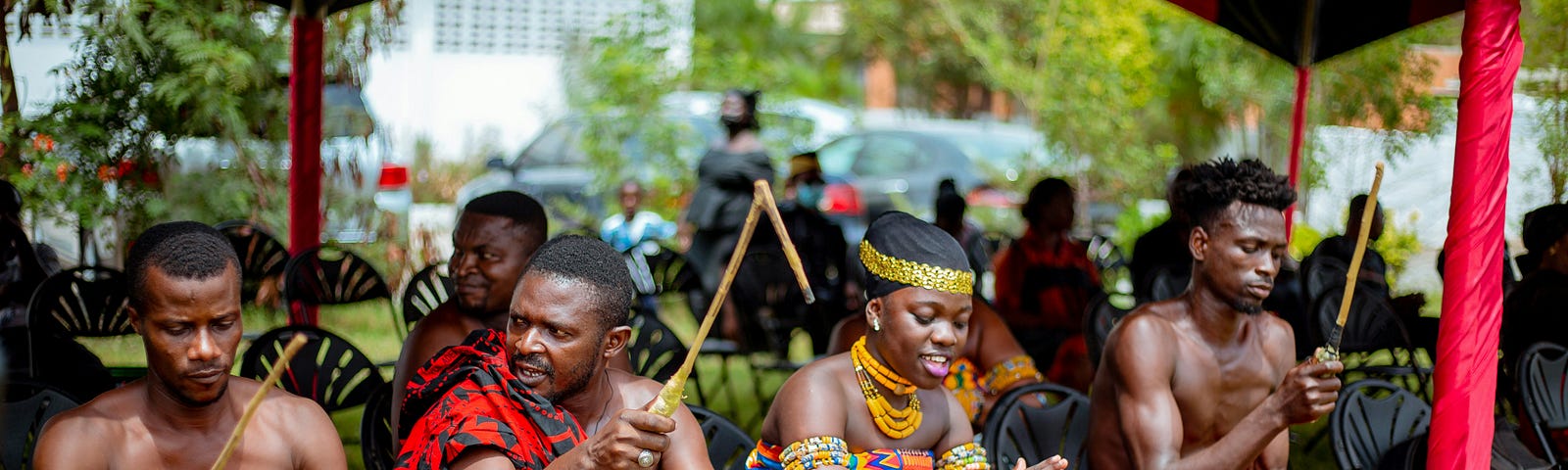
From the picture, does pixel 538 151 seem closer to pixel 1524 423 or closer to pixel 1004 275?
pixel 1004 275

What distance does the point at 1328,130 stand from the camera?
10.9 metres

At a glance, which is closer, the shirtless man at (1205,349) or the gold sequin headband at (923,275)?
the gold sequin headband at (923,275)

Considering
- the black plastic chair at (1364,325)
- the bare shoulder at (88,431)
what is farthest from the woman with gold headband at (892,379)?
the black plastic chair at (1364,325)

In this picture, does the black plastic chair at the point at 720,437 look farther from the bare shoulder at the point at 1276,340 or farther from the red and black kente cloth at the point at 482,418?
the bare shoulder at the point at 1276,340

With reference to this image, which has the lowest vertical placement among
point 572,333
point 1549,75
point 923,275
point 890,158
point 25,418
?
point 25,418

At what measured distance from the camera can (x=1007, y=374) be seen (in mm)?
4695

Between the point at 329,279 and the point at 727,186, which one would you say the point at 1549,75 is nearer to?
the point at 727,186

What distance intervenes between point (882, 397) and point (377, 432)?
1.58 metres

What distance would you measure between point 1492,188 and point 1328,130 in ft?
24.7

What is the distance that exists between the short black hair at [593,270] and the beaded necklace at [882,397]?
2.14 ft

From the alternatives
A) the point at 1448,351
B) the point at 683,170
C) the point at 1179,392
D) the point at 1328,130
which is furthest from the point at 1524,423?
the point at 683,170

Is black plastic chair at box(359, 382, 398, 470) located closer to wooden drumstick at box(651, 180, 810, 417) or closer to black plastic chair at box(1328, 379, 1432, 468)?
wooden drumstick at box(651, 180, 810, 417)

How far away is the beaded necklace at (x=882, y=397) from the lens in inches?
131

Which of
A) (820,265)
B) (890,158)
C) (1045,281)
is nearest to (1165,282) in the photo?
(1045,281)
